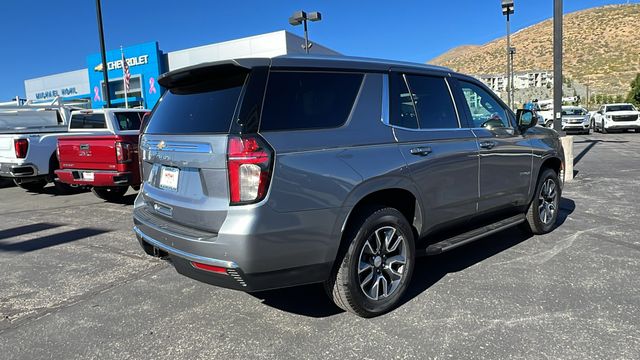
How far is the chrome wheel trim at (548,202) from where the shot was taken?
5426mm

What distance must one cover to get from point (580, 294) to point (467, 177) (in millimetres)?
1294

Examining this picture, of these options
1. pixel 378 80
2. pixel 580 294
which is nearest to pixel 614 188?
pixel 580 294

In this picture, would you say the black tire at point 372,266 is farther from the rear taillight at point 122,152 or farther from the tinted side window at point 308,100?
the rear taillight at point 122,152

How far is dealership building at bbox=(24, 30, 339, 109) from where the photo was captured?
26.6 meters

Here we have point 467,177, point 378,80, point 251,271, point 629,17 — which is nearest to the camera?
point 251,271

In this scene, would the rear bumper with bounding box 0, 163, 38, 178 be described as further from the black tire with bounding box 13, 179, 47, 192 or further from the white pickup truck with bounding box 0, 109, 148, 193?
the black tire with bounding box 13, 179, 47, 192

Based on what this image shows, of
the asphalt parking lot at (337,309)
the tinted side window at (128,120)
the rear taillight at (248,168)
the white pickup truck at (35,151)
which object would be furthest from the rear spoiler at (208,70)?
the tinted side window at (128,120)

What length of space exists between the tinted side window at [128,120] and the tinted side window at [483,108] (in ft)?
22.7

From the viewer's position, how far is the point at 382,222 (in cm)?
336

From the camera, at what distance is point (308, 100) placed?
3.11 m

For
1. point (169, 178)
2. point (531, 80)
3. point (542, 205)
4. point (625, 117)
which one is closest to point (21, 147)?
point (169, 178)

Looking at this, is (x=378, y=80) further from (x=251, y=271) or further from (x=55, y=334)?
(x=55, y=334)

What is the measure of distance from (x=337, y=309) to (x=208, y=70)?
6.66 feet

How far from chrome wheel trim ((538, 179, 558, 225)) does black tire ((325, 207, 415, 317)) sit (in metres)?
2.59
